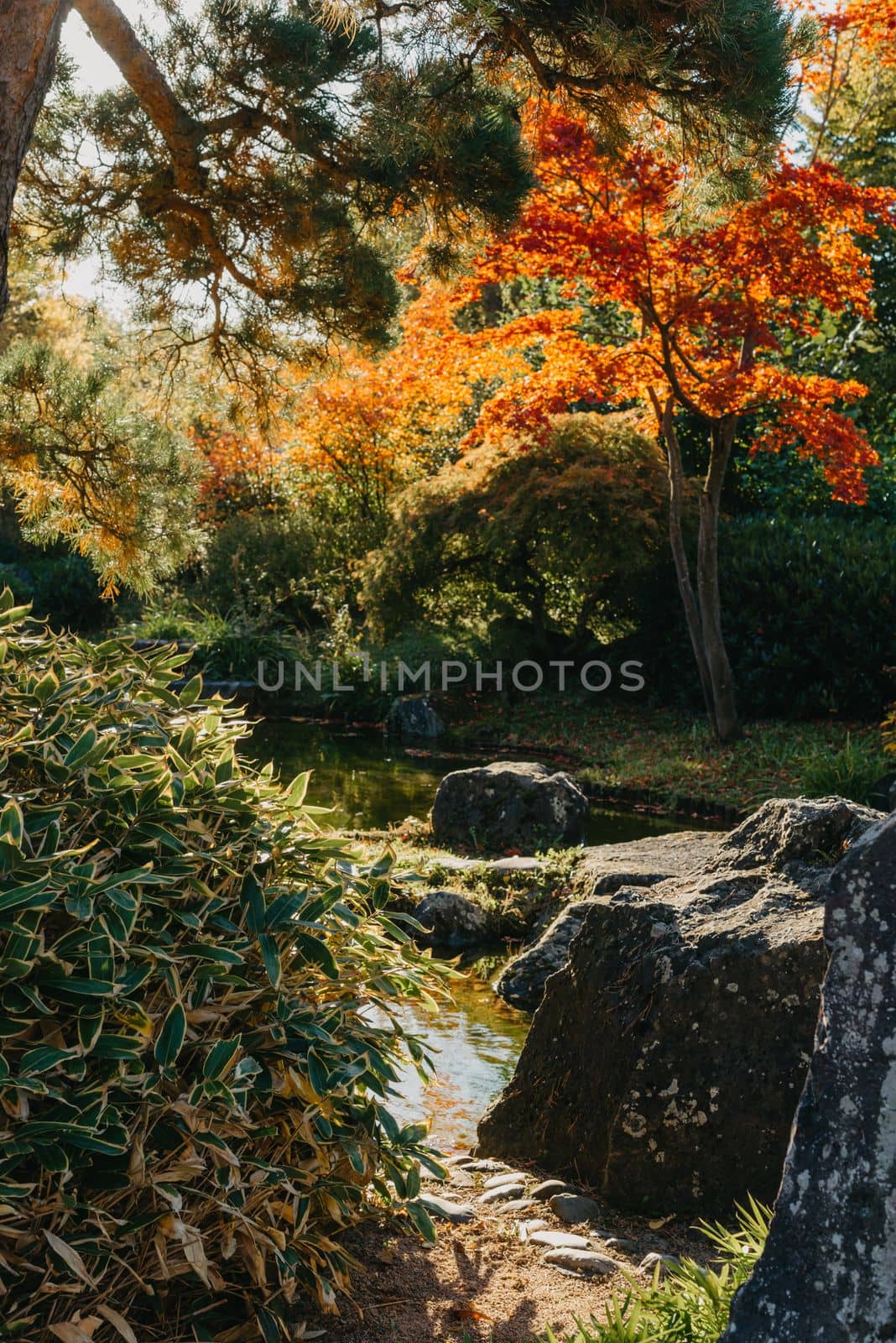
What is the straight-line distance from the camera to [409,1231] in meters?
2.54

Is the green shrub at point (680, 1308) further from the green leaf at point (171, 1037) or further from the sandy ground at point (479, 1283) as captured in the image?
the green leaf at point (171, 1037)

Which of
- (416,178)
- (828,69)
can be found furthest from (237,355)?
(828,69)

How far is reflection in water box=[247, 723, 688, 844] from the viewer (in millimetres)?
8219

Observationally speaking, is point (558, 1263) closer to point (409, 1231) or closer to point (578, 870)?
point (409, 1231)

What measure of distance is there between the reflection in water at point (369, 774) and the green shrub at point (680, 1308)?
5006mm

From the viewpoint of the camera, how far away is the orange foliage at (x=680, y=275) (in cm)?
812

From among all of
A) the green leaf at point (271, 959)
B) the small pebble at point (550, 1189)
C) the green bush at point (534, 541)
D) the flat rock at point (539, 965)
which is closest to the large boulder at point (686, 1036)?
the small pebble at point (550, 1189)

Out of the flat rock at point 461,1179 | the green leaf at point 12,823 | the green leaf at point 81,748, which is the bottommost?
the flat rock at point 461,1179

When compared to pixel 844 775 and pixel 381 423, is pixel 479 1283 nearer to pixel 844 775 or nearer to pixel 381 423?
pixel 844 775

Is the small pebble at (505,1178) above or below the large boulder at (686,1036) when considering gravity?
below

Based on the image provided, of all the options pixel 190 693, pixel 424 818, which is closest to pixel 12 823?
pixel 190 693

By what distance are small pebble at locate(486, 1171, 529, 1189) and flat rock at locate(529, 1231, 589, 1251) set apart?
359 millimetres

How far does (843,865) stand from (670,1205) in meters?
1.69
